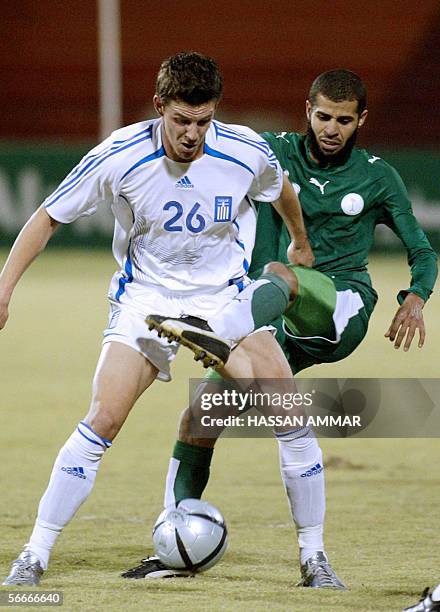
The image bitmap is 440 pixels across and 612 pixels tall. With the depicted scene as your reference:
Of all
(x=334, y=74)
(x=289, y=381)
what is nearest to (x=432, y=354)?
(x=334, y=74)

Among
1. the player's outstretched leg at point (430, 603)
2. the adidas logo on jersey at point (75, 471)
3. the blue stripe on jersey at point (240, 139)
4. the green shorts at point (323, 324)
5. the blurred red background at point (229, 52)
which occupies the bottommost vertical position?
the player's outstretched leg at point (430, 603)

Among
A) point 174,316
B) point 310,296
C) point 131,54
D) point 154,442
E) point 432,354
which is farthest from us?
point 131,54

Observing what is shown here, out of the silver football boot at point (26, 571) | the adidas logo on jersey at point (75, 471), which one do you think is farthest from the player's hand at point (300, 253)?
the silver football boot at point (26, 571)

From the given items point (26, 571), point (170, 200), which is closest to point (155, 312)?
point (170, 200)

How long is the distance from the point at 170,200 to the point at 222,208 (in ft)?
0.73

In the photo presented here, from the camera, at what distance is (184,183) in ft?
16.7

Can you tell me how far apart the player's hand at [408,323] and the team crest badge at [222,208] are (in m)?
0.99

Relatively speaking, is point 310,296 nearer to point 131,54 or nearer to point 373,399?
point 373,399

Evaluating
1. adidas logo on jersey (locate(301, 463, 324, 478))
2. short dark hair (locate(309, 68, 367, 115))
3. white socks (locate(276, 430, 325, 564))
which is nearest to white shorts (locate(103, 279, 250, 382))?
white socks (locate(276, 430, 325, 564))

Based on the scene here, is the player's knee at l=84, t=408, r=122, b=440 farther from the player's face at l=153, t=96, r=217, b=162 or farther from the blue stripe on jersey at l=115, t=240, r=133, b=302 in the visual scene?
the player's face at l=153, t=96, r=217, b=162

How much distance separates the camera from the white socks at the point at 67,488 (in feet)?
16.1

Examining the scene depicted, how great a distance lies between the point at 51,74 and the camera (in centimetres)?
2884

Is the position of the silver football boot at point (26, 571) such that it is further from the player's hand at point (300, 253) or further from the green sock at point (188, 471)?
the player's hand at point (300, 253)

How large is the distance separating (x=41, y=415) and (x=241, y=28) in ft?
67.7
